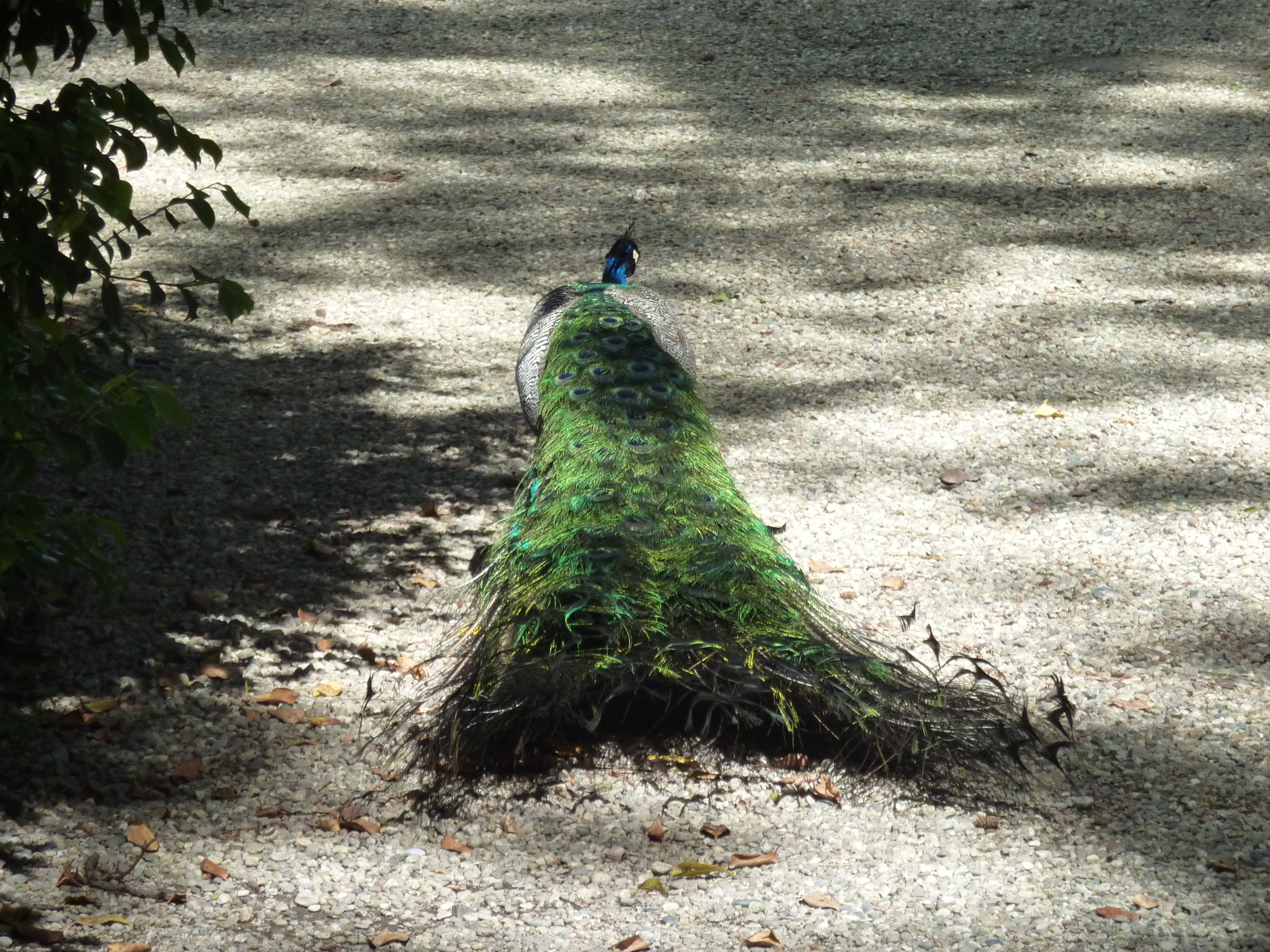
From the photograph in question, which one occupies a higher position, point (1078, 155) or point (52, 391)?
point (1078, 155)

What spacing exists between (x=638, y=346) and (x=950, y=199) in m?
4.26

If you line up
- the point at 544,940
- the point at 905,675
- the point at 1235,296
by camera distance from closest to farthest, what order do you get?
the point at 544,940 → the point at 905,675 → the point at 1235,296

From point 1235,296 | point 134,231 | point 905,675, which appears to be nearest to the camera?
point 905,675

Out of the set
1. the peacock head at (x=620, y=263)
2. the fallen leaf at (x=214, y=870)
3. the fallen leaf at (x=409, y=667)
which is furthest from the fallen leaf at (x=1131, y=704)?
the peacock head at (x=620, y=263)

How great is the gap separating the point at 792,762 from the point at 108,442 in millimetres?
1888

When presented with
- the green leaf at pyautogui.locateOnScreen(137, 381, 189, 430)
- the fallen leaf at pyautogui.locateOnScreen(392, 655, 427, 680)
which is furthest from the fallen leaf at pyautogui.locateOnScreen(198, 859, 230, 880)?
the green leaf at pyautogui.locateOnScreen(137, 381, 189, 430)

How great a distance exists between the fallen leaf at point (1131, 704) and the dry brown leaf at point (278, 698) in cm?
247

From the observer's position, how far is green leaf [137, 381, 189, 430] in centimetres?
235

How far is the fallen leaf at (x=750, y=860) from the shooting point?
129 inches

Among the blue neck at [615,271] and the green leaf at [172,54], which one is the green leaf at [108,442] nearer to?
the green leaf at [172,54]

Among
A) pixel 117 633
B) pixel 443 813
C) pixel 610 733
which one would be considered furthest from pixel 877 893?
pixel 117 633

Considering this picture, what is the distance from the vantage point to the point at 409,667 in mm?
4145

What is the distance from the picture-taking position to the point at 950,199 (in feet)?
27.6

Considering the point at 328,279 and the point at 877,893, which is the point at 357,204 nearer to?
the point at 328,279
